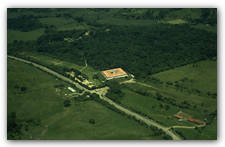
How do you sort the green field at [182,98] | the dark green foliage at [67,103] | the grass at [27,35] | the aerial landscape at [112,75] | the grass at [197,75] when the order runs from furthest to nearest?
the grass at [27,35]
the grass at [197,75]
the dark green foliage at [67,103]
the green field at [182,98]
the aerial landscape at [112,75]

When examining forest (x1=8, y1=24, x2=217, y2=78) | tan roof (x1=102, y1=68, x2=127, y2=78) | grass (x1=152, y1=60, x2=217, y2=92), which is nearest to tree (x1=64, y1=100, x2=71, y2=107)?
tan roof (x1=102, y1=68, x2=127, y2=78)

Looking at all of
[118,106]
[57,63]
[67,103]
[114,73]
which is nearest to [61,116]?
[67,103]

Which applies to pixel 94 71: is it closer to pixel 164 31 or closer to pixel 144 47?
pixel 144 47

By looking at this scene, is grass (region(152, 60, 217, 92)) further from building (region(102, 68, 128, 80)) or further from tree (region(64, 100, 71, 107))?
tree (region(64, 100, 71, 107))

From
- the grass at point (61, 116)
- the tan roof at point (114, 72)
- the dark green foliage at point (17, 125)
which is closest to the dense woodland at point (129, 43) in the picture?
the tan roof at point (114, 72)

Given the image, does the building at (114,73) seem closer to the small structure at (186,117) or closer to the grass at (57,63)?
the grass at (57,63)

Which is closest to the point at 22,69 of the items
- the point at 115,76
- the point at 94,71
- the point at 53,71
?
the point at 53,71

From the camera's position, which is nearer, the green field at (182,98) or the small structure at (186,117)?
the small structure at (186,117)
